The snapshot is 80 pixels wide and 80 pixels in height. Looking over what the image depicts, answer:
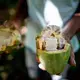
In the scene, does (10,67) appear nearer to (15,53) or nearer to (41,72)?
(15,53)

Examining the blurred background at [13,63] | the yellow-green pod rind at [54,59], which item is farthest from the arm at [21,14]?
the yellow-green pod rind at [54,59]

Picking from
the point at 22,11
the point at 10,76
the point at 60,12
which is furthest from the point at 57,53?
the point at 10,76

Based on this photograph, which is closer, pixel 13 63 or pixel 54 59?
pixel 54 59

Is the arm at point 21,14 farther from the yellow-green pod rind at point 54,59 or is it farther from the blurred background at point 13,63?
the yellow-green pod rind at point 54,59

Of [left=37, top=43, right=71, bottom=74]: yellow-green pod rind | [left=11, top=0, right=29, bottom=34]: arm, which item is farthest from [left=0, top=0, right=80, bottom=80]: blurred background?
[left=37, top=43, right=71, bottom=74]: yellow-green pod rind

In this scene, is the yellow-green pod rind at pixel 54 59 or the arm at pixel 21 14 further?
the arm at pixel 21 14

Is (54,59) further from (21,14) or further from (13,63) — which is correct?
(13,63)

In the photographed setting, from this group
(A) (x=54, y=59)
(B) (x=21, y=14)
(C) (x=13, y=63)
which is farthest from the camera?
(C) (x=13, y=63)

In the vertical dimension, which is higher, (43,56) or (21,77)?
(43,56)

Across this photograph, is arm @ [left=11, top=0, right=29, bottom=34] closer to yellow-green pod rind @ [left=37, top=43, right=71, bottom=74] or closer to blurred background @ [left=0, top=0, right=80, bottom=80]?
blurred background @ [left=0, top=0, right=80, bottom=80]

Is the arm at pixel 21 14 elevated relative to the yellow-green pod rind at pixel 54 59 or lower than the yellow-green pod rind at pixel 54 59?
elevated

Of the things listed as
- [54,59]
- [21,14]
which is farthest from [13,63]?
[54,59]
